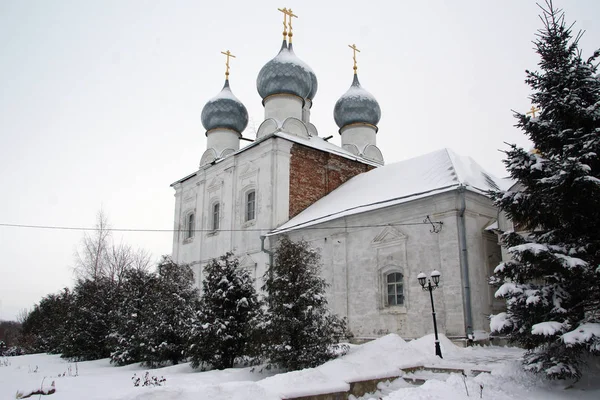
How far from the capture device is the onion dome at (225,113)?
2694cm

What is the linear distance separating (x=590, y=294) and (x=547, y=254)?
0.85 metres

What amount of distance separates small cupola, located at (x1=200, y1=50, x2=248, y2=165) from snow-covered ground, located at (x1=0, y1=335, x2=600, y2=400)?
15.6 metres

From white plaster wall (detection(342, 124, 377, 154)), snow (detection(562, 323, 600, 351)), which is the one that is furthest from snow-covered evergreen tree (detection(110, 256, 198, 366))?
white plaster wall (detection(342, 124, 377, 154))

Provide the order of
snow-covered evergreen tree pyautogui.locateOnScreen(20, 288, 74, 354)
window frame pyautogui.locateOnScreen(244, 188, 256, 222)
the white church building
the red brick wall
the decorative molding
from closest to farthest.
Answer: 1. the white church building
2. the decorative molding
3. snow-covered evergreen tree pyautogui.locateOnScreen(20, 288, 74, 354)
4. the red brick wall
5. window frame pyautogui.locateOnScreen(244, 188, 256, 222)

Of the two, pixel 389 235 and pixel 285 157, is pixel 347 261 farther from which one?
pixel 285 157

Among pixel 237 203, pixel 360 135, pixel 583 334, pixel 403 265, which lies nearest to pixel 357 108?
pixel 360 135

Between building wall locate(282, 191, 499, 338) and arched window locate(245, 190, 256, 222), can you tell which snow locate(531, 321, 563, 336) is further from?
arched window locate(245, 190, 256, 222)

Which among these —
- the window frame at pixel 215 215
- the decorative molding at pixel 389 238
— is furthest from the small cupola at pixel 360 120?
the decorative molding at pixel 389 238

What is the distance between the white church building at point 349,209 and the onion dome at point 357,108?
53mm

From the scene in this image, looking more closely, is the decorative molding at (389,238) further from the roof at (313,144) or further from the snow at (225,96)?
the snow at (225,96)

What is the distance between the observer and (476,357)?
11.2m

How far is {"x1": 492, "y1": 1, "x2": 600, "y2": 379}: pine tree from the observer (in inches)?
294

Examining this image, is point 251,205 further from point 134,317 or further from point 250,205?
point 134,317

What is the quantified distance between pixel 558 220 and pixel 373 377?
4164 mm
